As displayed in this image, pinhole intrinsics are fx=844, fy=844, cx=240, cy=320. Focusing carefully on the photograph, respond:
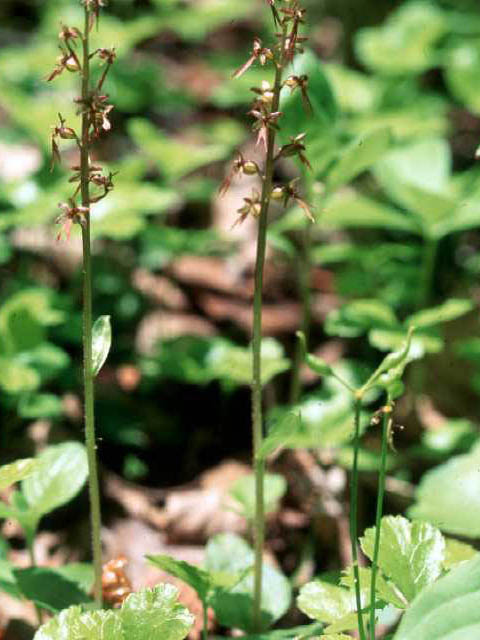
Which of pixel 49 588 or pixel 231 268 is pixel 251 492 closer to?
pixel 49 588

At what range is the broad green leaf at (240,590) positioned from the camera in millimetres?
1954

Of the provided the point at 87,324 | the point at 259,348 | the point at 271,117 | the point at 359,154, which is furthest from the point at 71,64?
the point at 359,154

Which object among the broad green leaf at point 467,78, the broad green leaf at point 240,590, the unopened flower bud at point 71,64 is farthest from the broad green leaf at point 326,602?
the broad green leaf at point 467,78

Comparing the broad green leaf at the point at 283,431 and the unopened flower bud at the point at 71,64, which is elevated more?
the unopened flower bud at the point at 71,64

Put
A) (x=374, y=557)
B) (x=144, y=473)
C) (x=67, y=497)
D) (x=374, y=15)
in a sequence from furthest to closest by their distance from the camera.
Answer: (x=374, y=15) < (x=144, y=473) < (x=67, y=497) < (x=374, y=557)

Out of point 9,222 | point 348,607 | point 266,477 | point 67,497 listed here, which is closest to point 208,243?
point 9,222

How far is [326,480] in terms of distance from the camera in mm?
2730

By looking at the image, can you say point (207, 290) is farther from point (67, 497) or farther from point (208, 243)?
point (67, 497)

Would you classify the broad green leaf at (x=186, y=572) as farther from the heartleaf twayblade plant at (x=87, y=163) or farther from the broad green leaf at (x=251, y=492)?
the broad green leaf at (x=251, y=492)

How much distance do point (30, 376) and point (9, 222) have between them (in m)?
0.64

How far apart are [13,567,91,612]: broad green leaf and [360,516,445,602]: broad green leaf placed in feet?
2.43

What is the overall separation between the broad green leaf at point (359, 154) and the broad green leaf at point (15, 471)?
133cm

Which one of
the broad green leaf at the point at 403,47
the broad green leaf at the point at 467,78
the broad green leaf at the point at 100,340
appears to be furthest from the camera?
the broad green leaf at the point at 403,47

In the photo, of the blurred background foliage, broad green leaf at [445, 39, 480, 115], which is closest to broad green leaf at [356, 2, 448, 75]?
the blurred background foliage
